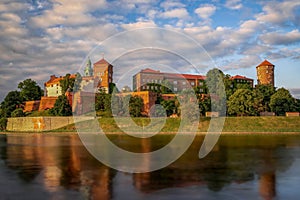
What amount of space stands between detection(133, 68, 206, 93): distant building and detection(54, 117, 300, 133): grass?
30.4 metres

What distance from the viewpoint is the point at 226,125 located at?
140 feet

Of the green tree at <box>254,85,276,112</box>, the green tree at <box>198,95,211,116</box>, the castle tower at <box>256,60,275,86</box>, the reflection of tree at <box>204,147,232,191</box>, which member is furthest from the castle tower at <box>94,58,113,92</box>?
the reflection of tree at <box>204,147,232,191</box>

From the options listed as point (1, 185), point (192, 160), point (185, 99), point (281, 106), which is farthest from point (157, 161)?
point (281, 106)

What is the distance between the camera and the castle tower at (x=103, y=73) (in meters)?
77.5

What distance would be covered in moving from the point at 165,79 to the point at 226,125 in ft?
141

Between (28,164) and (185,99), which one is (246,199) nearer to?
(28,164)

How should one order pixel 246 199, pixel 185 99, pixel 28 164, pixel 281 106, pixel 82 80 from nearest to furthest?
pixel 246 199
pixel 28 164
pixel 185 99
pixel 281 106
pixel 82 80

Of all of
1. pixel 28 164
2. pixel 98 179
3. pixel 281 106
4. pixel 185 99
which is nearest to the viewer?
pixel 98 179

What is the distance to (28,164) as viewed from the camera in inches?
596

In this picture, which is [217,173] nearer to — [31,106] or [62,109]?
[62,109]

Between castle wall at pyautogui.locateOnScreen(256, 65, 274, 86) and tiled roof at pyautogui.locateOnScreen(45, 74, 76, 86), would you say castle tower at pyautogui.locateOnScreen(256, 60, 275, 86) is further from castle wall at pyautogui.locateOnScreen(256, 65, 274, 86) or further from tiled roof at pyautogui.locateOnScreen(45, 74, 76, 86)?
tiled roof at pyautogui.locateOnScreen(45, 74, 76, 86)

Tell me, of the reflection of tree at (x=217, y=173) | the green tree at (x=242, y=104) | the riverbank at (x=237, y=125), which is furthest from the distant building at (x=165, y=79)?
the reflection of tree at (x=217, y=173)

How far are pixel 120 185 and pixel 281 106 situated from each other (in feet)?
157

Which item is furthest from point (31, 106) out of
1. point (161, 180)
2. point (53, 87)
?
point (161, 180)
